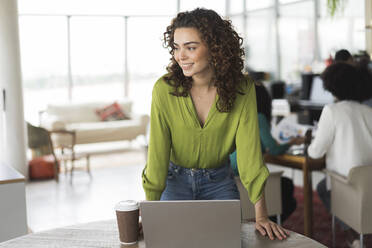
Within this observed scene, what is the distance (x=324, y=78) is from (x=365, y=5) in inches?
212

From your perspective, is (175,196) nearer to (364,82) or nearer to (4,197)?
(4,197)

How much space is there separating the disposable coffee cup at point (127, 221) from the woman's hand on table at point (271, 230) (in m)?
0.44

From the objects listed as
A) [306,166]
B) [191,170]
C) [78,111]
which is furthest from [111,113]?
[191,170]

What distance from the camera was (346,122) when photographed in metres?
3.11

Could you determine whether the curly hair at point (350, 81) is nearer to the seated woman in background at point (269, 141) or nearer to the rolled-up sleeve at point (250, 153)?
the seated woman in background at point (269, 141)

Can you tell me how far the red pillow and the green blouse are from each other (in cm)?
722

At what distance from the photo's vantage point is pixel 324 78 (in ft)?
10.6

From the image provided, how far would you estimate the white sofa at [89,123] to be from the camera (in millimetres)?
8320

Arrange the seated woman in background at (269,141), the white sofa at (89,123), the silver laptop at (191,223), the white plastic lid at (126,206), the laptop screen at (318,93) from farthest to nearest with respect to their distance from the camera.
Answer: the white sofa at (89,123)
the laptop screen at (318,93)
the seated woman in background at (269,141)
the white plastic lid at (126,206)
the silver laptop at (191,223)

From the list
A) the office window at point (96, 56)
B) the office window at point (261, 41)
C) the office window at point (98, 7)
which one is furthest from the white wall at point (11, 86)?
the office window at point (261, 41)

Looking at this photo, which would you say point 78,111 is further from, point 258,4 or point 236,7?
point 236,7

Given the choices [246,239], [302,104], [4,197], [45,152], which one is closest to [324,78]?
[246,239]

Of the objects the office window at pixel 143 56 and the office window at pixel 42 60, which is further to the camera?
the office window at pixel 143 56

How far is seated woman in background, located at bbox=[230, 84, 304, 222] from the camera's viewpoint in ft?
11.2
